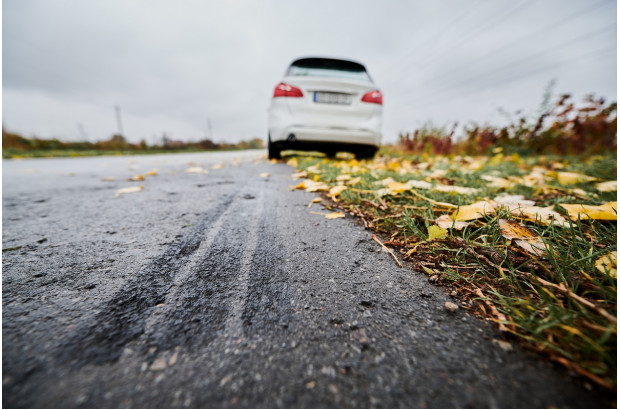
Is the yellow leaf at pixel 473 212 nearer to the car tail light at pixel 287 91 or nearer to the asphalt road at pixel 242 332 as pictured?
the asphalt road at pixel 242 332

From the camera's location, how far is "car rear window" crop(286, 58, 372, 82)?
3.78 meters

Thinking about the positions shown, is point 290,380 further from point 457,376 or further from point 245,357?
point 457,376

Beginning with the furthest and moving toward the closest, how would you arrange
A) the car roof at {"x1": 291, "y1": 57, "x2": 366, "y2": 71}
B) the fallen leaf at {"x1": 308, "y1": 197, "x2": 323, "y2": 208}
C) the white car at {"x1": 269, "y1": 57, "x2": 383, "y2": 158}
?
the car roof at {"x1": 291, "y1": 57, "x2": 366, "y2": 71} < the white car at {"x1": 269, "y1": 57, "x2": 383, "y2": 158} < the fallen leaf at {"x1": 308, "y1": 197, "x2": 323, "y2": 208}

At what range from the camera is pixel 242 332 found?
0.57 meters

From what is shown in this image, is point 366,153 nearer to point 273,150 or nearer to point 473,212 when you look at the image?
point 273,150

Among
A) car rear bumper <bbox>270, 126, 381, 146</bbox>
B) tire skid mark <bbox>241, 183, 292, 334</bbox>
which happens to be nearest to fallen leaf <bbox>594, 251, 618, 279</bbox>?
tire skid mark <bbox>241, 183, 292, 334</bbox>

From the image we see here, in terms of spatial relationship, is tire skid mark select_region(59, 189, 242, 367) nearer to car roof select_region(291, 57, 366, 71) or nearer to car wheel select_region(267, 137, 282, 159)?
car wheel select_region(267, 137, 282, 159)

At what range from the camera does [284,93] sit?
3.47m

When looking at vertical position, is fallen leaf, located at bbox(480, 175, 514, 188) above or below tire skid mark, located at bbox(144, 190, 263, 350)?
above

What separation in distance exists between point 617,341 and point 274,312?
2.32 ft

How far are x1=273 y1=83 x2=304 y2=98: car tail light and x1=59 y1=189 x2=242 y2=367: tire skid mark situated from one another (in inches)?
119

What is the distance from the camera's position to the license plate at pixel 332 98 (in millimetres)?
3443

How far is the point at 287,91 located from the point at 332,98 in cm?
66

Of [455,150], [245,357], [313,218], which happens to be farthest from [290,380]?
[455,150]
